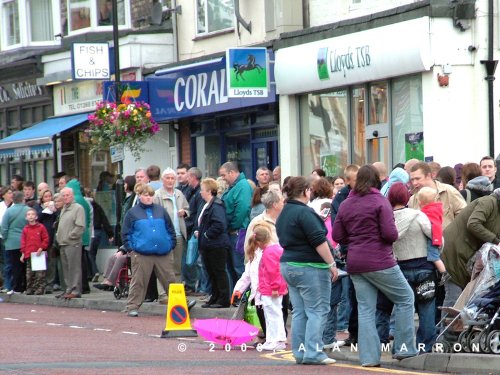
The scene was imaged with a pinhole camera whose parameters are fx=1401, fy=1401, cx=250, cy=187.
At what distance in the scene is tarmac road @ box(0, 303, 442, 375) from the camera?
13.2 m

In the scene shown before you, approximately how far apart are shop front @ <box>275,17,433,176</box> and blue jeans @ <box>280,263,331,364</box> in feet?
27.4

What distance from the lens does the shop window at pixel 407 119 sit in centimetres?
2218

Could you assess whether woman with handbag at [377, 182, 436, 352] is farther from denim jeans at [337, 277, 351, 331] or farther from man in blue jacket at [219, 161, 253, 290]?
man in blue jacket at [219, 161, 253, 290]

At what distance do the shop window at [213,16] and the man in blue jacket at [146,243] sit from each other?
8164 millimetres

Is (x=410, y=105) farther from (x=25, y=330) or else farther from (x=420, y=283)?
(x=420, y=283)

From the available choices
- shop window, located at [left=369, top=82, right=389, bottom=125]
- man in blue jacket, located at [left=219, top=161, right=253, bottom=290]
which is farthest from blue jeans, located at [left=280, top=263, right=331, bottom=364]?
shop window, located at [left=369, top=82, right=389, bottom=125]

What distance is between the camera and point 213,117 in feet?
94.9

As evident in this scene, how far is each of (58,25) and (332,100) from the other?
10945mm

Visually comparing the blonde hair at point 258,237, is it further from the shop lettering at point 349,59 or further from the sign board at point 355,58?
the shop lettering at point 349,59

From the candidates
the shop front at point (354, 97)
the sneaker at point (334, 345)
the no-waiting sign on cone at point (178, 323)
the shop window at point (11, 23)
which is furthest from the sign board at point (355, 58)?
the shop window at point (11, 23)

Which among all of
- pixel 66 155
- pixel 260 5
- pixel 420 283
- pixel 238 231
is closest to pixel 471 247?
pixel 420 283

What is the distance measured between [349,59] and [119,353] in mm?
9724

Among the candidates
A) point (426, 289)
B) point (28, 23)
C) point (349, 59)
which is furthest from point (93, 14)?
point (426, 289)

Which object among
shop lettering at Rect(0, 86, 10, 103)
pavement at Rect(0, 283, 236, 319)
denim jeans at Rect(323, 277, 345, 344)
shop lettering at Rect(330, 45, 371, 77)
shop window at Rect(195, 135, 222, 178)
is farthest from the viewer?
shop lettering at Rect(0, 86, 10, 103)
